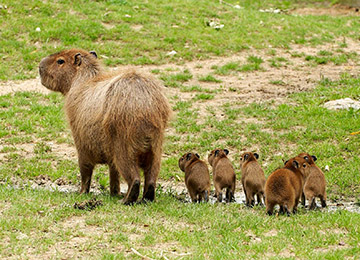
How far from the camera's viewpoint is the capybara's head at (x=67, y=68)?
716 cm

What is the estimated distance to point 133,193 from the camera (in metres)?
6.15

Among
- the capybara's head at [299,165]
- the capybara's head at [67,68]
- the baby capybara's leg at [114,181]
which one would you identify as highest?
the capybara's head at [67,68]

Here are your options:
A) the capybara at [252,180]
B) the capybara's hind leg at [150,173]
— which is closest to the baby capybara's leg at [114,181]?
the capybara's hind leg at [150,173]

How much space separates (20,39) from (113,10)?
287 centimetres

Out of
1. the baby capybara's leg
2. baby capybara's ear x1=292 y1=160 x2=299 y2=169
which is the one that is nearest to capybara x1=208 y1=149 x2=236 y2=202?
baby capybara's ear x1=292 y1=160 x2=299 y2=169

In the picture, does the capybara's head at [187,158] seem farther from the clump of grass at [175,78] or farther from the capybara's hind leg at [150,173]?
the clump of grass at [175,78]

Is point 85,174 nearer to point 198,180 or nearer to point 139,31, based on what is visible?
point 198,180

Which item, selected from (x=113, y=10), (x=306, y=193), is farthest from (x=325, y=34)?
(x=306, y=193)

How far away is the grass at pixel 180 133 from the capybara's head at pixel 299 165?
55cm

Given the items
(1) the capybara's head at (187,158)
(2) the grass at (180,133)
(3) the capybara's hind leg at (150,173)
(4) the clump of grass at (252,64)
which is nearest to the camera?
(2) the grass at (180,133)

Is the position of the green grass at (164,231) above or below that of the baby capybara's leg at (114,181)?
above

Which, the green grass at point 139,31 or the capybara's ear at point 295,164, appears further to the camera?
the green grass at point 139,31

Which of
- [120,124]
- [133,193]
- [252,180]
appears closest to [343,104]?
[252,180]

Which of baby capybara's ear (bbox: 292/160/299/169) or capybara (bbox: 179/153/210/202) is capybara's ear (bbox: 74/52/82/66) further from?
baby capybara's ear (bbox: 292/160/299/169)
